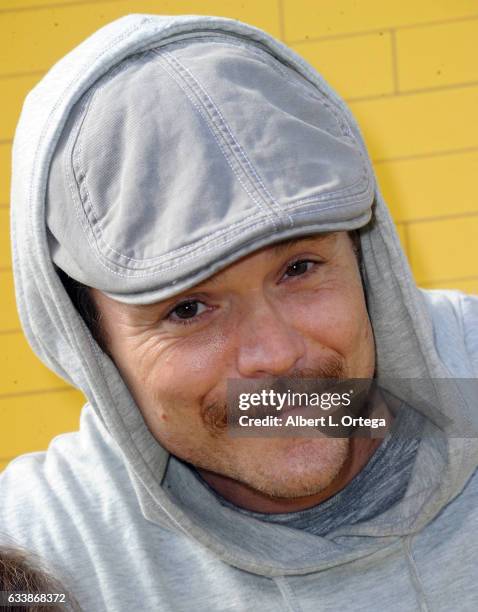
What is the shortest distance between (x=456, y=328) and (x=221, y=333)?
42 centimetres

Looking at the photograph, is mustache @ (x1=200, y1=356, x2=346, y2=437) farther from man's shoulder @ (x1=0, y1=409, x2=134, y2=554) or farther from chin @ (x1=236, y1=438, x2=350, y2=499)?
man's shoulder @ (x1=0, y1=409, x2=134, y2=554)

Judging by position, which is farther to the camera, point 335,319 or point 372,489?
point 372,489

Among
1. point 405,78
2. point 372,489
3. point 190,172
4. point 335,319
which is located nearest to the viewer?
point 190,172

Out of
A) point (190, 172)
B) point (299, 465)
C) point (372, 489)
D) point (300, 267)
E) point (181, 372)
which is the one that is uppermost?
point (190, 172)

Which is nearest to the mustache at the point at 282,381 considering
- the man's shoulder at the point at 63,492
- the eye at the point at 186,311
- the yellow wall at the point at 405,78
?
the eye at the point at 186,311

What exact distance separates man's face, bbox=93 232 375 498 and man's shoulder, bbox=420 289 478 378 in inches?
4.9

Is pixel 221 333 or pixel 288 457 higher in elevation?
pixel 221 333

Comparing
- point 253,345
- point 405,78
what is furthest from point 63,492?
point 405,78

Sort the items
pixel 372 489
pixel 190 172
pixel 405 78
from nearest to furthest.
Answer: pixel 190 172 < pixel 372 489 < pixel 405 78

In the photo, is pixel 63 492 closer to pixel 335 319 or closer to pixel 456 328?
pixel 335 319

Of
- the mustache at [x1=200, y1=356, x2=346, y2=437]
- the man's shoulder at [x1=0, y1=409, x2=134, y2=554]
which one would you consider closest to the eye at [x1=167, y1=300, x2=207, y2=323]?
the mustache at [x1=200, y1=356, x2=346, y2=437]

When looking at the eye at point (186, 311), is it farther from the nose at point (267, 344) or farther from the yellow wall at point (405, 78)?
the yellow wall at point (405, 78)

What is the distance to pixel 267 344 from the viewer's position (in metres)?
1.21

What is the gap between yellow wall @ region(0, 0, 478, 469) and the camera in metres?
2.57
